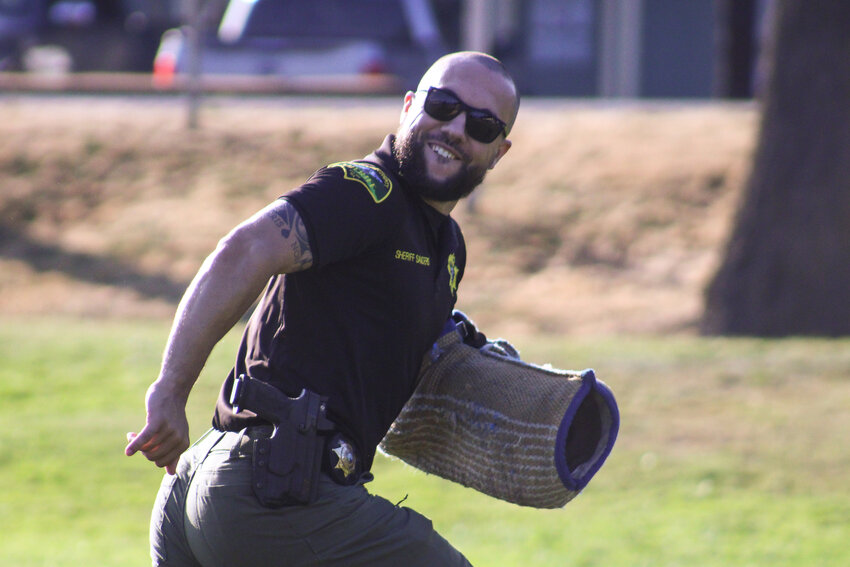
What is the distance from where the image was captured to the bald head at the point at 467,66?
3346mm

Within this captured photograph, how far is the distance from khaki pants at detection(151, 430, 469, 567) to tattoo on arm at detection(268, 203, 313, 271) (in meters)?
0.48

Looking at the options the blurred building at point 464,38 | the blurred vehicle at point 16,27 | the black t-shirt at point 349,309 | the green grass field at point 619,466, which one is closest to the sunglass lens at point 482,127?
the black t-shirt at point 349,309

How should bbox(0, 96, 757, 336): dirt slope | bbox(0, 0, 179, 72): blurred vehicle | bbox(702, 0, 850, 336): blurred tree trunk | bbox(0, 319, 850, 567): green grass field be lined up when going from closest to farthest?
1. bbox(0, 319, 850, 567): green grass field
2. bbox(702, 0, 850, 336): blurred tree trunk
3. bbox(0, 96, 757, 336): dirt slope
4. bbox(0, 0, 179, 72): blurred vehicle

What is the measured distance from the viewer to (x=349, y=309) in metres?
3.01

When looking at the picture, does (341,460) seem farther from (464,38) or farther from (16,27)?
(16,27)

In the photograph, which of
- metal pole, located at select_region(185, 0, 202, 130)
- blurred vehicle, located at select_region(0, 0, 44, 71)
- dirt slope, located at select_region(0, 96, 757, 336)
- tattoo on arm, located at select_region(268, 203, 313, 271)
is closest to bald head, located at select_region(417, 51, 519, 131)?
tattoo on arm, located at select_region(268, 203, 313, 271)

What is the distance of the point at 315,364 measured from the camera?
9.82 feet

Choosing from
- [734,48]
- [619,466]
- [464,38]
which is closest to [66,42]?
[464,38]

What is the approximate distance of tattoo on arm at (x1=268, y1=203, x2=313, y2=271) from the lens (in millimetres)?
2842

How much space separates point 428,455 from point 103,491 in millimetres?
4599

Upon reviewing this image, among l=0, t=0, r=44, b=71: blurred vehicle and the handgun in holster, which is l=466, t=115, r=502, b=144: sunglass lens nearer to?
the handgun in holster

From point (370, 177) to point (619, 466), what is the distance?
527 cm

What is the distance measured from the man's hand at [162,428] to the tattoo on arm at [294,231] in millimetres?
414

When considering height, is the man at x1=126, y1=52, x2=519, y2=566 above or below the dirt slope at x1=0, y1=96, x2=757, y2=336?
above
